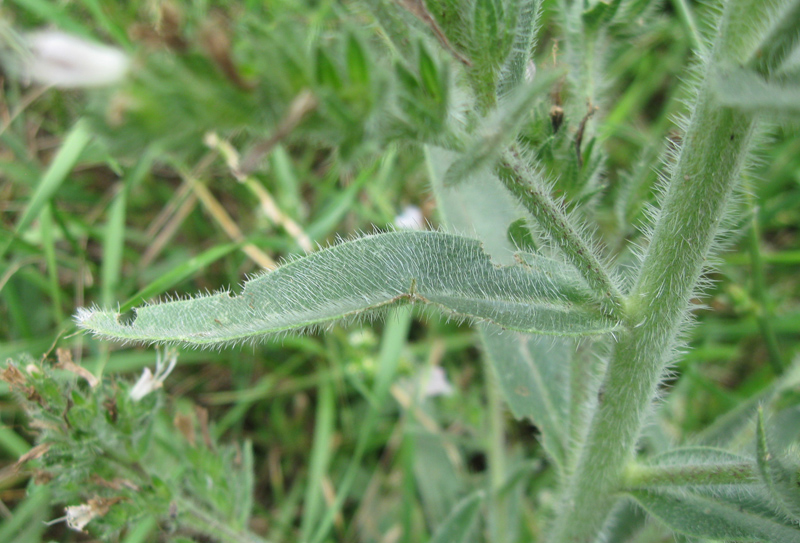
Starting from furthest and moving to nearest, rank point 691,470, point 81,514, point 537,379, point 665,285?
point 537,379 → point 81,514 → point 691,470 → point 665,285

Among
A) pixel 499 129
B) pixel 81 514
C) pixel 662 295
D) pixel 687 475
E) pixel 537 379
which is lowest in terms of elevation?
pixel 81 514

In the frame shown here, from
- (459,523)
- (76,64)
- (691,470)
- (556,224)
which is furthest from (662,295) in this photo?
(76,64)

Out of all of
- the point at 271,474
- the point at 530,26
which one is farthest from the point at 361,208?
the point at 530,26

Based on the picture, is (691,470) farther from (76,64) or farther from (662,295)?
(76,64)

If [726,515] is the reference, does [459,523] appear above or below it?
below

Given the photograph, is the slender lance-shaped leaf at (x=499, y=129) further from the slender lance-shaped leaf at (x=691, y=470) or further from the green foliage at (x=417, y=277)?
the slender lance-shaped leaf at (x=691, y=470)

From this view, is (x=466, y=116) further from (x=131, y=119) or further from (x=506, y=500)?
(x=506, y=500)
